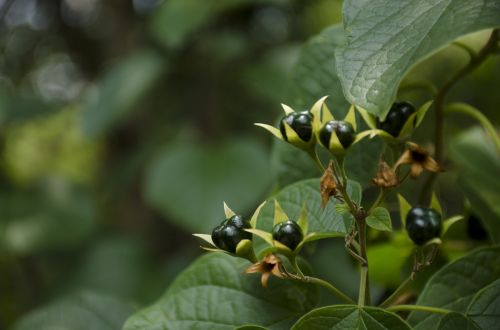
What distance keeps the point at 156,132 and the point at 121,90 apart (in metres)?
0.48

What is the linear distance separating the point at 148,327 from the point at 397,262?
1.12 feet

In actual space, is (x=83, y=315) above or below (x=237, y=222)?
below

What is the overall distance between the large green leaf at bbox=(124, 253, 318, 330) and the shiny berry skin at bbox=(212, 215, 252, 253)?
9cm

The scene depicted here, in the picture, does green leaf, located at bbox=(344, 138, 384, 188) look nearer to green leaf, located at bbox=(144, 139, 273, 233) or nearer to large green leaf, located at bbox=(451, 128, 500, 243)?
large green leaf, located at bbox=(451, 128, 500, 243)

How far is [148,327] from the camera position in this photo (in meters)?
0.52

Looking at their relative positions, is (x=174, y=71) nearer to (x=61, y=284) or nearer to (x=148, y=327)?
(x=61, y=284)

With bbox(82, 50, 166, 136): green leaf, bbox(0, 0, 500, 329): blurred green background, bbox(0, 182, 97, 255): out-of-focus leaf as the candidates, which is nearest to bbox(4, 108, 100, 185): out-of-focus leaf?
bbox(0, 0, 500, 329): blurred green background

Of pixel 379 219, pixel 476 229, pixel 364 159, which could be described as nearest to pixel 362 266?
pixel 379 219

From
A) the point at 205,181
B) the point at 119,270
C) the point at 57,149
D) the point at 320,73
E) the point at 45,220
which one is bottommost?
the point at 57,149

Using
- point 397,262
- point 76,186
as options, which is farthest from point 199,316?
point 76,186

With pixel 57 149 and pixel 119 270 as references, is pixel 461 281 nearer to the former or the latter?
pixel 119 270

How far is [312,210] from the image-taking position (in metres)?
0.49

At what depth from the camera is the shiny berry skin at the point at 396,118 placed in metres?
0.45

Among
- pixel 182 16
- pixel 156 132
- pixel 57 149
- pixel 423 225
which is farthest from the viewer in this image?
pixel 57 149
